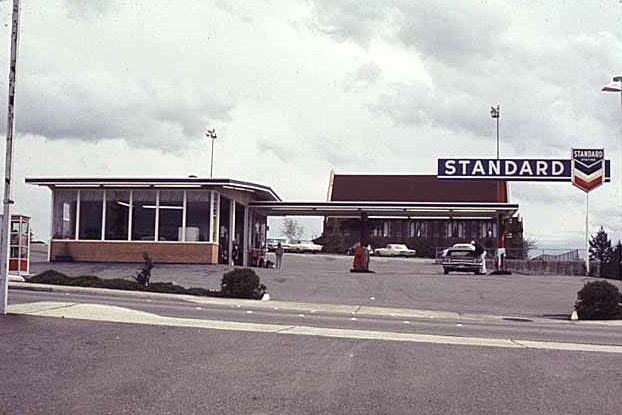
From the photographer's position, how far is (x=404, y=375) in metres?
10.9

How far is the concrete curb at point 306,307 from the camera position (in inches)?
943

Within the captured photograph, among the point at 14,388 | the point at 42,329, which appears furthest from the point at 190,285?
the point at 14,388

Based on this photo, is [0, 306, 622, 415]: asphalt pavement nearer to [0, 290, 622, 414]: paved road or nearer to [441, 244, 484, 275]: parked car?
[0, 290, 622, 414]: paved road

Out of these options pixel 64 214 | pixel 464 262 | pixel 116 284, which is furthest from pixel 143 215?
pixel 464 262

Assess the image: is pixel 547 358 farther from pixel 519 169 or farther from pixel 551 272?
pixel 551 272

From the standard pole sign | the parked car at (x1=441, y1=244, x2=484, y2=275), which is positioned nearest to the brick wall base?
the parked car at (x1=441, y1=244, x2=484, y2=275)

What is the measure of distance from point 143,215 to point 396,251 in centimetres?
4442

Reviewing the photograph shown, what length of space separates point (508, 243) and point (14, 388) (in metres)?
65.0

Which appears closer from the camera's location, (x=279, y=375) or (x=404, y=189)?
(x=279, y=375)

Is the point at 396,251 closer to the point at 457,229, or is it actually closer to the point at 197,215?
the point at 457,229

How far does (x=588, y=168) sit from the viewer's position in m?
43.3

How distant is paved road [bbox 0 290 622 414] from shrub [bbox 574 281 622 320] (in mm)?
11581

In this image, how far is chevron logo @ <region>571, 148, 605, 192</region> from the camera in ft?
142

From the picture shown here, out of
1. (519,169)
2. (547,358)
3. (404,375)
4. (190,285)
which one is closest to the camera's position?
(404,375)
